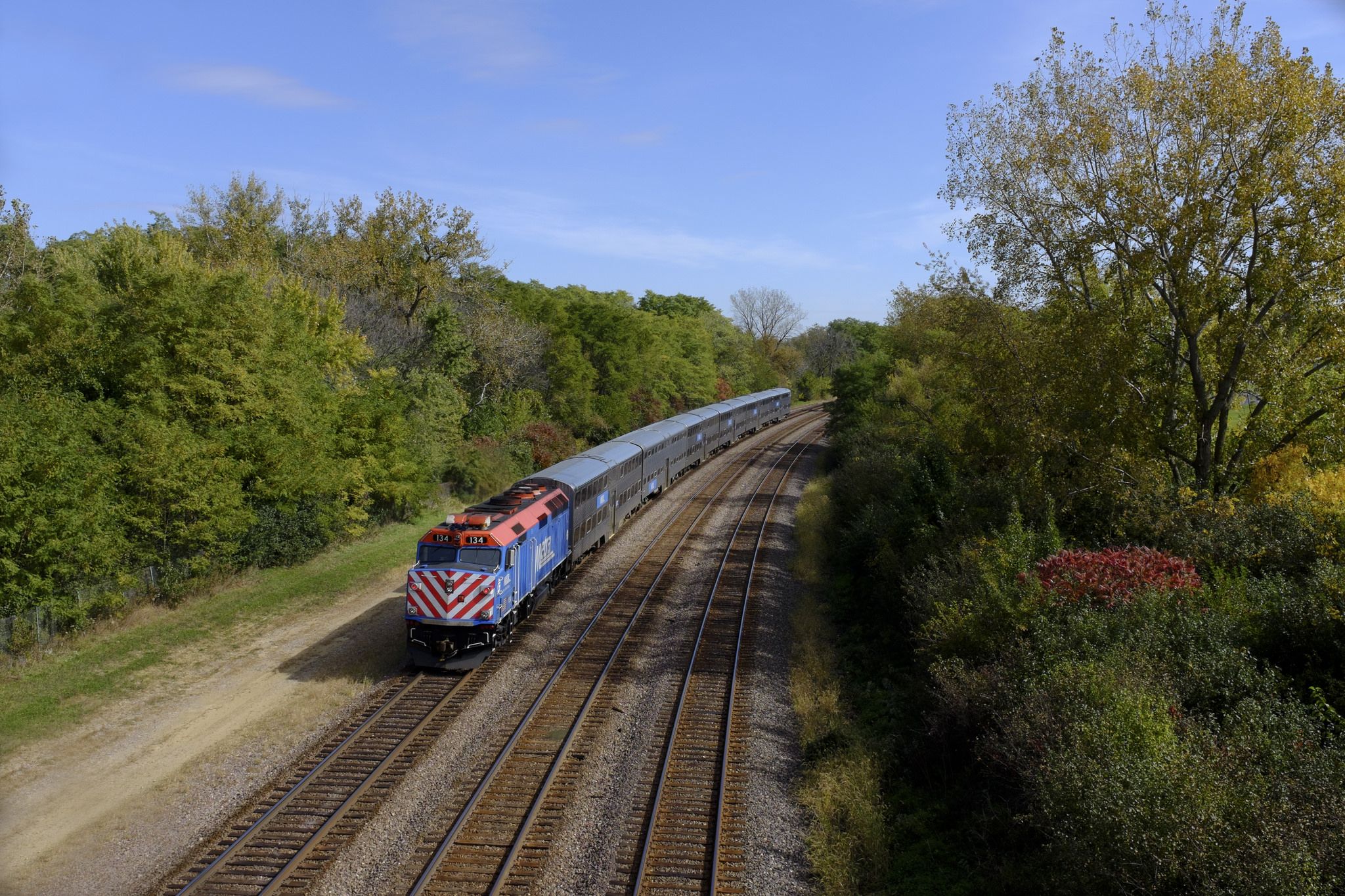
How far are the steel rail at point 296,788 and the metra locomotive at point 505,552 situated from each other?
3.41 feet

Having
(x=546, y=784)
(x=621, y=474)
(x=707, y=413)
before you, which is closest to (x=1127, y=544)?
(x=546, y=784)

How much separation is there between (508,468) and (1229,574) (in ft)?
101

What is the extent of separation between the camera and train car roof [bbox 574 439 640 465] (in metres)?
29.1

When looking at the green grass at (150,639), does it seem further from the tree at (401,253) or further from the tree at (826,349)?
the tree at (826,349)

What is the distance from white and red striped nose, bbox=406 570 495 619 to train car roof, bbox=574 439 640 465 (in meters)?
11.5

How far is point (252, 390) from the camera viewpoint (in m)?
24.0

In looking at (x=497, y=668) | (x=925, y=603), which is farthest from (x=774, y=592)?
(x=497, y=668)

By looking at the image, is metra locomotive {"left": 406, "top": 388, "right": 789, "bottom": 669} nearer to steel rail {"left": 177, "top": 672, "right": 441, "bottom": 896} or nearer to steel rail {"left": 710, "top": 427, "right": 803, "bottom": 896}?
steel rail {"left": 177, "top": 672, "right": 441, "bottom": 896}

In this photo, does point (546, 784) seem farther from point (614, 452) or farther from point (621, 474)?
point (614, 452)

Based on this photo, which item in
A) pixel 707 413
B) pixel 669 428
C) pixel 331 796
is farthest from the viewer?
pixel 707 413

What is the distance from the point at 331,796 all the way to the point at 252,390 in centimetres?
1501

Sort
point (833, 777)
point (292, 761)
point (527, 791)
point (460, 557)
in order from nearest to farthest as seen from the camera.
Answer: point (527, 791) → point (833, 777) → point (292, 761) → point (460, 557)

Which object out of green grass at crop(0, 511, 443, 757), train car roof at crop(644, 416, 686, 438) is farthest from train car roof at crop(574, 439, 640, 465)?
green grass at crop(0, 511, 443, 757)

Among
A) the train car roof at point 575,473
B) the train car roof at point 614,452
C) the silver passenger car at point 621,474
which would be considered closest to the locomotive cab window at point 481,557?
the train car roof at point 575,473
